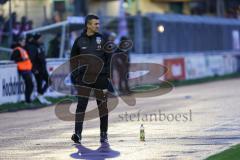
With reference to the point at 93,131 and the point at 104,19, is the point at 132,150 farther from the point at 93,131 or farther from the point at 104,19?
the point at 104,19

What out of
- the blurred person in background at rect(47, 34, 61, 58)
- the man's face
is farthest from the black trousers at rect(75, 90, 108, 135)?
the blurred person in background at rect(47, 34, 61, 58)

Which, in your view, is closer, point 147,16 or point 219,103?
point 219,103

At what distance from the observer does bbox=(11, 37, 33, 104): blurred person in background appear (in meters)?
20.5

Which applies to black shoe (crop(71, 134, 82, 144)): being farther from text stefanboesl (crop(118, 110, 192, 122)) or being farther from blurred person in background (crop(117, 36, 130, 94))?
blurred person in background (crop(117, 36, 130, 94))

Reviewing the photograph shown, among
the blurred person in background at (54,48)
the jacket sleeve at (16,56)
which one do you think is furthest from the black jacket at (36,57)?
the blurred person in background at (54,48)

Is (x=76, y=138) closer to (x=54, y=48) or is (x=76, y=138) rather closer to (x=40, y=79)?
(x=40, y=79)

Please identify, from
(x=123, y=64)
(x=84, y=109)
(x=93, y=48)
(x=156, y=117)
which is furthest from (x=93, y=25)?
(x=123, y=64)

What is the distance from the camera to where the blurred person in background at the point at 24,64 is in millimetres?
20547

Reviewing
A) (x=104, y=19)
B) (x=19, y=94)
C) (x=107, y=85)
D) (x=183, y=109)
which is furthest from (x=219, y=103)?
(x=104, y=19)

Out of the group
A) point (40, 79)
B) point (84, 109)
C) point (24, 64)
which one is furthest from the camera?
point (40, 79)

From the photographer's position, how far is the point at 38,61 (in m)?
21.2

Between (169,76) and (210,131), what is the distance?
17.6 meters

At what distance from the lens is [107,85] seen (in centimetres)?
1230

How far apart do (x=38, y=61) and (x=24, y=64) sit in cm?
62
